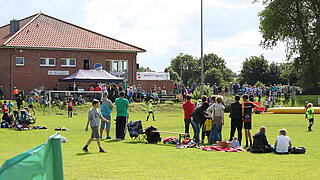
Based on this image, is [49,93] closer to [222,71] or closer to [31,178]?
[31,178]

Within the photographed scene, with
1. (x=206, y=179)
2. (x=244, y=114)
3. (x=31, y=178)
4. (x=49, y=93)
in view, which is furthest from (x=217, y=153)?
(x=49, y=93)

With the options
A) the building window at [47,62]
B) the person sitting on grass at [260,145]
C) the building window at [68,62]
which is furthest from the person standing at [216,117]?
the building window at [68,62]

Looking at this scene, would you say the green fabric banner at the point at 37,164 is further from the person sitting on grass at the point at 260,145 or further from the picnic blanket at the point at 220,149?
the picnic blanket at the point at 220,149

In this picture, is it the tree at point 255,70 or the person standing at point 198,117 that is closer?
the person standing at point 198,117

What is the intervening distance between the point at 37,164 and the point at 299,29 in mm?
58510

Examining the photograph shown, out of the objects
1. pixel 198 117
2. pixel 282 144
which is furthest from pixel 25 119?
pixel 282 144

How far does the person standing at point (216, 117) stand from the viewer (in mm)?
18594

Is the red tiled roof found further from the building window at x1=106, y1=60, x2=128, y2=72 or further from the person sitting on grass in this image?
the person sitting on grass

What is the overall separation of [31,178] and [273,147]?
41.8 feet

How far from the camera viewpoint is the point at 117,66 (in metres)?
61.7

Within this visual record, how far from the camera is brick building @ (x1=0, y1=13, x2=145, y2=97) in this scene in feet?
180

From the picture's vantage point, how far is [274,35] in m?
60.8

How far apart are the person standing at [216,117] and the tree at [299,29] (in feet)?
140

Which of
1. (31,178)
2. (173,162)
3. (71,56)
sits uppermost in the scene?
(71,56)
